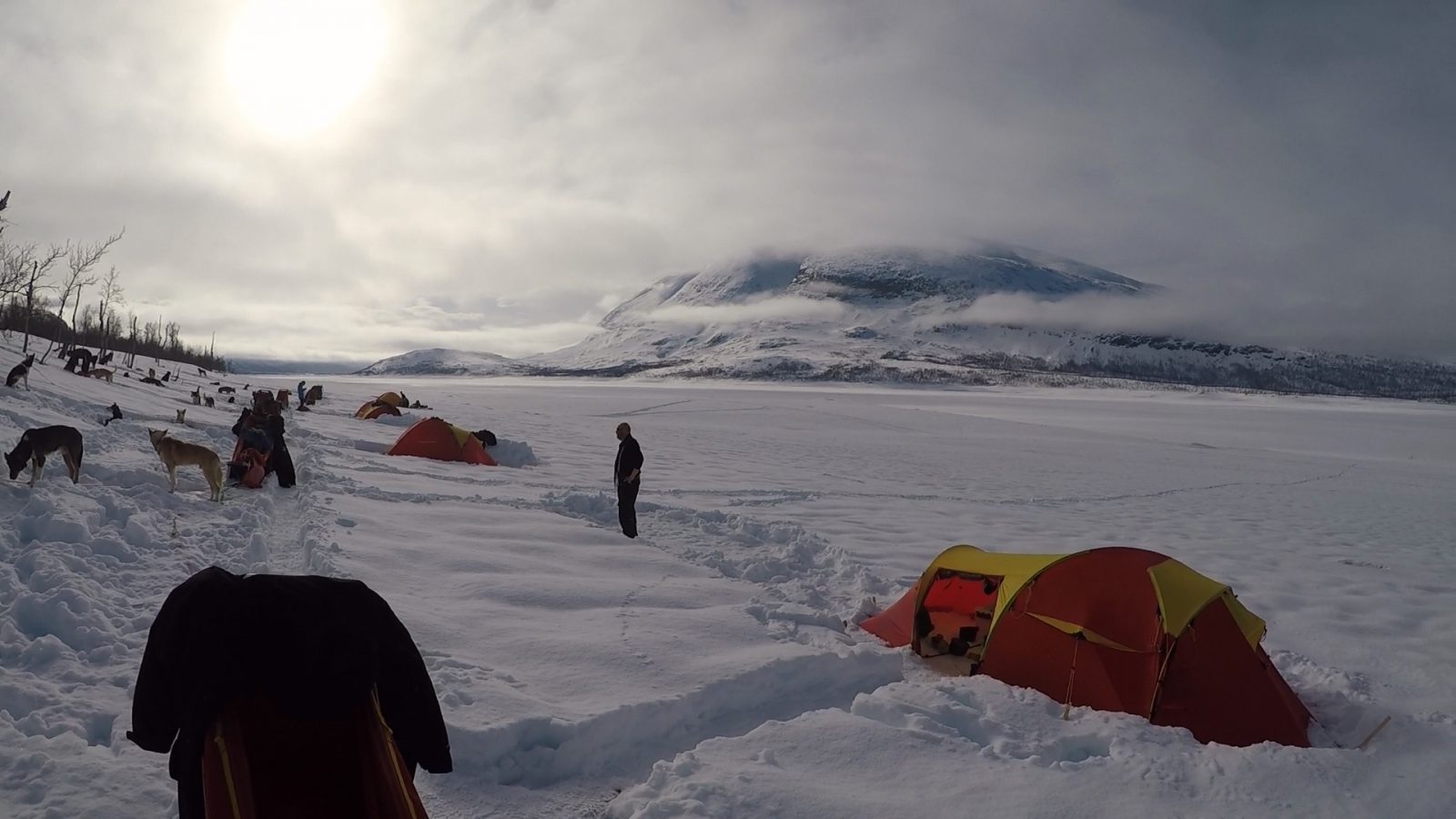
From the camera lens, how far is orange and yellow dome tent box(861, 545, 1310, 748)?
5359 millimetres

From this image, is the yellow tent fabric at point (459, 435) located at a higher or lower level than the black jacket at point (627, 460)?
lower

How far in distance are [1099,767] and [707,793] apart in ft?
8.55

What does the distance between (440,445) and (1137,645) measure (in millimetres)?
15225

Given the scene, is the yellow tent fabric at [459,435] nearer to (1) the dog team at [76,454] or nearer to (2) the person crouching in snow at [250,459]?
(2) the person crouching in snow at [250,459]

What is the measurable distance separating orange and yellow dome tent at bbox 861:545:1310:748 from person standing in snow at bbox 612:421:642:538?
5121 millimetres

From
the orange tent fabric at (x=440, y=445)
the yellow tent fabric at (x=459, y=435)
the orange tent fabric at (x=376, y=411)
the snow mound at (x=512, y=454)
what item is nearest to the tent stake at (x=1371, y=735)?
the orange tent fabric at (x=440, y=445)

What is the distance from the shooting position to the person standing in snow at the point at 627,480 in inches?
411

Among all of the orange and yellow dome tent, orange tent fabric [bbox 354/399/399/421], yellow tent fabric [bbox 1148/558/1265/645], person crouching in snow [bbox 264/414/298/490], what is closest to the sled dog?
person crouching in snow [bbox 264/414/298/490]

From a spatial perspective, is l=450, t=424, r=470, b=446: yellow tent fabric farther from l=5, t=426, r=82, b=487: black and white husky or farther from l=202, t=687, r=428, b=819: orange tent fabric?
l=202, t=687, r=428, b=819: orange tent fabric

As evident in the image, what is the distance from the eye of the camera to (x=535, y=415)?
39.3 m

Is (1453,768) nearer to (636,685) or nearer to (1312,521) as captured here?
(636,685)

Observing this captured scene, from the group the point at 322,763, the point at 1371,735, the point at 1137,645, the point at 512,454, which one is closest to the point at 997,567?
the point at 1137,645

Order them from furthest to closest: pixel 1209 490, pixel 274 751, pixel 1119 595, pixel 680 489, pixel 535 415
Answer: pixel 535 415
pixel 1209 490
pixel 680 489
pixel 1119 595
pixel 274 751

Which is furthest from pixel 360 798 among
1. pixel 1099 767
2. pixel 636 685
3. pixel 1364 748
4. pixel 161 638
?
pixel 1364 748
